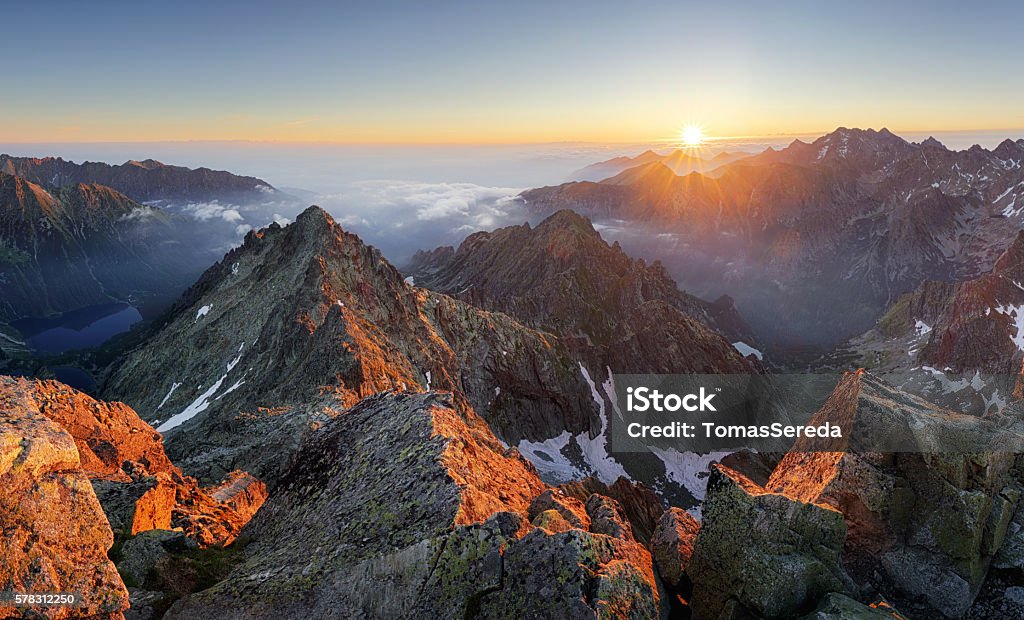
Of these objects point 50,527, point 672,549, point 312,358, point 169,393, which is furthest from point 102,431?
point 169,393

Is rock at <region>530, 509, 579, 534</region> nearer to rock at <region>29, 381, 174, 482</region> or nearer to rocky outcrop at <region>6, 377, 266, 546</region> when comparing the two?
rocky outcrop at <region>6, 377, 266, 546</region>

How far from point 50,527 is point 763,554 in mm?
21105

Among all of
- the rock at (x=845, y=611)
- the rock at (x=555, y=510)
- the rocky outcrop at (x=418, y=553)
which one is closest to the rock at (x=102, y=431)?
the rocky outcrop at (x=418, y=553)

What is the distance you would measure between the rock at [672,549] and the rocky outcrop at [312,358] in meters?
24.7

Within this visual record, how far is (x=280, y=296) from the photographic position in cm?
11538

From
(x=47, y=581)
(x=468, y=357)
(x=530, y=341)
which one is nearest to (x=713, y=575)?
(x=47, y=581)

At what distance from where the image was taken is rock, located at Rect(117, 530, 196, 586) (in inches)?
667

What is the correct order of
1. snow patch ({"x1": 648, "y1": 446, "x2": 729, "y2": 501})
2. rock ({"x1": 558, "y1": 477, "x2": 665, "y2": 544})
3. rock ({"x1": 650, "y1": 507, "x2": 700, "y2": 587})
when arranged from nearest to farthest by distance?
rock ({"x1": 650, "y1": 507, "x2": 700, "y2": 587}) < rock ({"x1": 558, "y1": 477, "x2": 665, "y2": 544}) < snow patch ({"x1": 648, "y1": 446, "x2": 729, "y2": 501})

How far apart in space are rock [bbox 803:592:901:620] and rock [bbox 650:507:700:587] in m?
5.42

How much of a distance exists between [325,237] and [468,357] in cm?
4975

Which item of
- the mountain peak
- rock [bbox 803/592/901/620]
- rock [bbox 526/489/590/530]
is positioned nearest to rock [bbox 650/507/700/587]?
rock [bbox 526/489/590/530]

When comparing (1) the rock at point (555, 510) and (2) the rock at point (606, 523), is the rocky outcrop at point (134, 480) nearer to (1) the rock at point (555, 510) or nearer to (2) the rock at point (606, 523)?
(1) the rock at point (555, 510)

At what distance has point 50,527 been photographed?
46.1 ft

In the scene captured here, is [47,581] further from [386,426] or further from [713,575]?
[713,575]
